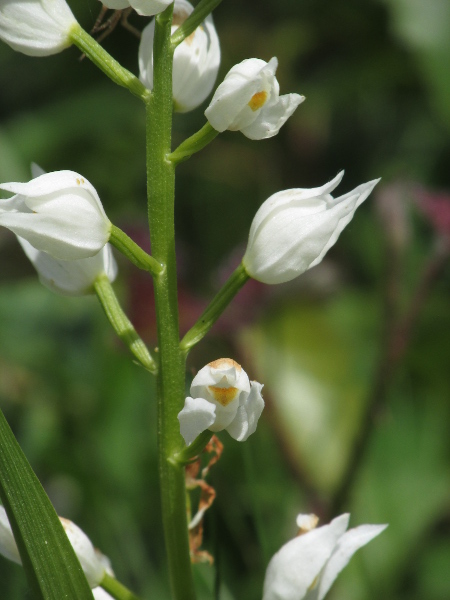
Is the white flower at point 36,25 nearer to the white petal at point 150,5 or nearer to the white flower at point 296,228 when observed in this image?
the white petal at point 150,5

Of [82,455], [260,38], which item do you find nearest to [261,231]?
[82,455]

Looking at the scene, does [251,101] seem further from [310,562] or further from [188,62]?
[310,562]

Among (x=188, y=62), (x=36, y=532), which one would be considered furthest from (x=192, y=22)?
(x=36, y=532)

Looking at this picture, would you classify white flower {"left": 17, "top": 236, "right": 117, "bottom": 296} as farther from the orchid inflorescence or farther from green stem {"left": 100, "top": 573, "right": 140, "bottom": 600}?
green stem {"left": 100, "top": 573, "right": 140, "bottom": 600}

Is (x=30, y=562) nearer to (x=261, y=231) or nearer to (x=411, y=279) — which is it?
(x=261, y=231)

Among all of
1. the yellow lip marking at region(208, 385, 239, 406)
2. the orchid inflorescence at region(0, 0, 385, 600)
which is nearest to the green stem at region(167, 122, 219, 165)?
the orchid inflorescence at region(0, 0, 385, 600)

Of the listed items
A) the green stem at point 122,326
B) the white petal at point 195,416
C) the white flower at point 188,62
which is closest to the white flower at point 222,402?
the white petal at point 195,416
